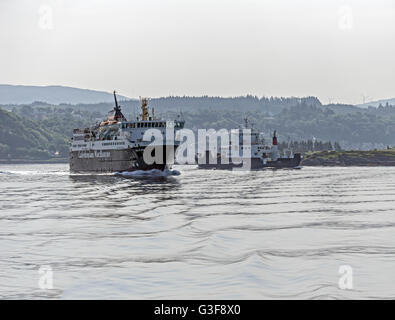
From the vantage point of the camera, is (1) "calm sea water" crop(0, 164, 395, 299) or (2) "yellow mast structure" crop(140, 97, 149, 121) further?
(2) "yellow mast structure" crop(140, 97, 149, 121)

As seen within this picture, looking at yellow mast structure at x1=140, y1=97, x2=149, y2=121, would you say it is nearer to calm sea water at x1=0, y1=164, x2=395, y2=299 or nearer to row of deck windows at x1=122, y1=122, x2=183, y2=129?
row of deck windows at x1=122, y1=122, x2=183, y2=129

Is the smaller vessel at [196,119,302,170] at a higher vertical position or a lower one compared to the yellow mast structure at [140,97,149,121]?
lower

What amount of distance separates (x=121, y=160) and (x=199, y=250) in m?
87.3

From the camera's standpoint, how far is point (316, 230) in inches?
1235

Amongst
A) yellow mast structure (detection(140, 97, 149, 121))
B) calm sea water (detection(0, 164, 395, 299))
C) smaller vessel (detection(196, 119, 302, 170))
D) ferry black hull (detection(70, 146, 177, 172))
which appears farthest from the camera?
smaller vessel (detection(196, 119, 302, 170))

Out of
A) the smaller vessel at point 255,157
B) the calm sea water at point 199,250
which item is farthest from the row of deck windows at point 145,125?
the calm sea water at point 199,250

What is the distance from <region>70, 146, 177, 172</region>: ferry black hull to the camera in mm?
106750

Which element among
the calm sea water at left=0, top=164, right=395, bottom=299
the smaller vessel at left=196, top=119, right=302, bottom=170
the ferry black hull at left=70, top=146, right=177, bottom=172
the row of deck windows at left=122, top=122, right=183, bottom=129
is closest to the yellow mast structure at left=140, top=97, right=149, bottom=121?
the row of deck windows at left=122, top=122, right=183, bottom=129

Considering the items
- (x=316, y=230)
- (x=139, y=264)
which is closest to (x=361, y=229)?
(x=316, y=230)

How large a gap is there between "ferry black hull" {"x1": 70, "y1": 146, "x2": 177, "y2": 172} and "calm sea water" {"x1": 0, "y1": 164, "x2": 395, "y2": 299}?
60.0 m
